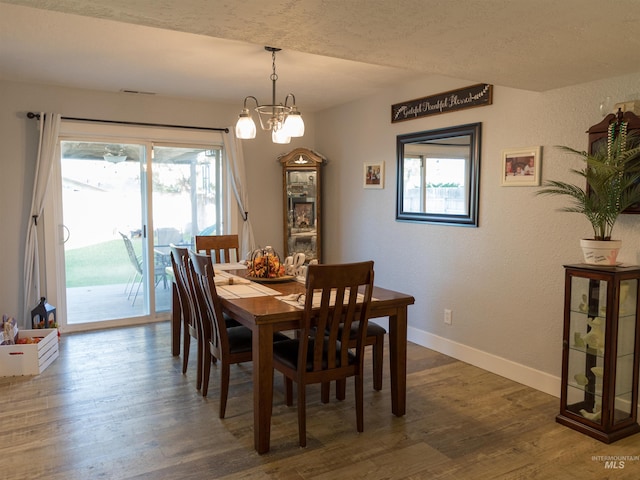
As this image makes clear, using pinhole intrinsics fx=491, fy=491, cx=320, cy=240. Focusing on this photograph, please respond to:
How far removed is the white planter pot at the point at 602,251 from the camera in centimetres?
272

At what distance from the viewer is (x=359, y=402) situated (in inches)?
110

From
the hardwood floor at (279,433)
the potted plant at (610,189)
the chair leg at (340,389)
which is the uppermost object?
the potted plant at (610,189)

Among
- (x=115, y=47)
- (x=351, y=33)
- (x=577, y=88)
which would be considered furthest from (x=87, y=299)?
(x=577, y=88)

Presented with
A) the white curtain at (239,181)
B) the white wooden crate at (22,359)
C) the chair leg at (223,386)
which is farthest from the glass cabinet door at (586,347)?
the white wooden crate at (22,359)

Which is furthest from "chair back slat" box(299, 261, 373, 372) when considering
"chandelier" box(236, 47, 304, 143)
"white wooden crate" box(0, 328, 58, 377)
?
"white wooden crate" box(0, 328, 58, 377)

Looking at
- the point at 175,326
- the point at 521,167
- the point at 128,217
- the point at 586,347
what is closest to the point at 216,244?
the point at 175,326

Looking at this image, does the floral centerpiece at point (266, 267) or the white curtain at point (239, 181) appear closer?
the floral centerpiece at point (266, 267)

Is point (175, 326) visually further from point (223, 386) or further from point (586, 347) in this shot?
point (586, 347)

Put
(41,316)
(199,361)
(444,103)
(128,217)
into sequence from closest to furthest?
(199,361) < (444,103) < (41,316) < (128,217)

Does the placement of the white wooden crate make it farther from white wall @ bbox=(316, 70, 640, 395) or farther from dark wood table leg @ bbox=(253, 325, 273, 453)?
white wall @ bbox=(316, 70, 640, 395)

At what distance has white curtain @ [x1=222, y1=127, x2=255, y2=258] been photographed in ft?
17.9

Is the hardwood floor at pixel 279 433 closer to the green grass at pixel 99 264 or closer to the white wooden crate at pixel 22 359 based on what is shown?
the white wooden crate at pixel 22 359

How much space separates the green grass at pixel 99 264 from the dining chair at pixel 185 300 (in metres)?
1.55

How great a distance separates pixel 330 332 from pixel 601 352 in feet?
5.06
